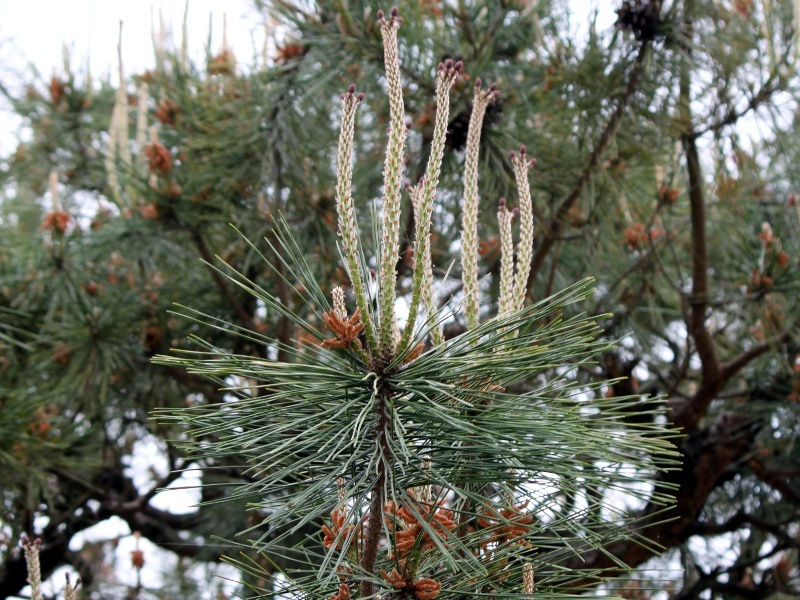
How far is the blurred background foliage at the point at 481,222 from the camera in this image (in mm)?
1871

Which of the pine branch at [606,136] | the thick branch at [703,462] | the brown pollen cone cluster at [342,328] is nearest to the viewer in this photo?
the brown pollen cone cluster at [342,328]

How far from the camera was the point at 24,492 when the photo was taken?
2.12 meters

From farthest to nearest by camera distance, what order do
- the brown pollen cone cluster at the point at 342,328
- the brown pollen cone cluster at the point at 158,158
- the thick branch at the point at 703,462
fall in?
1. the thick branch at the point at 703,462
2. the brown pollen cone cluster at the point at 158,158
3. the brown pollen cone cluster at the point at 342,328

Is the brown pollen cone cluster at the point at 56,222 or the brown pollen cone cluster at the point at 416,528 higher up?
Result: the brown pollen cone cluster at the point at 56,222

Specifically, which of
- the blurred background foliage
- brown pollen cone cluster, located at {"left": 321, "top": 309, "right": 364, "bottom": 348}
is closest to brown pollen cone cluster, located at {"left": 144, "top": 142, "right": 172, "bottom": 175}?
the blurred background foliage

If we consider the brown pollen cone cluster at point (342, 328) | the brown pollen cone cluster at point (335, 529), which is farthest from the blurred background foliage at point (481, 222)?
the brown pollen cone cluster at point (342, 328)

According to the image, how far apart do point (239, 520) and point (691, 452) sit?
1067 millimetres

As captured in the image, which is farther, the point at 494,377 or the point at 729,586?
the point at 729,586

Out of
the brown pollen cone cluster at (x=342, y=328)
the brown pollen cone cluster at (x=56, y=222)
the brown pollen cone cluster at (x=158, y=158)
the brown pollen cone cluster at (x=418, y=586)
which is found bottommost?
the brown pollen cone cluster at (x=418, y=586)

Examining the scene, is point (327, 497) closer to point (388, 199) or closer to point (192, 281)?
point (388, 199)

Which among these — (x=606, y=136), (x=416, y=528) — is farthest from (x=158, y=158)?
(x=416, y=528)

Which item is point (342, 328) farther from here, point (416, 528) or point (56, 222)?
point (56, 222)

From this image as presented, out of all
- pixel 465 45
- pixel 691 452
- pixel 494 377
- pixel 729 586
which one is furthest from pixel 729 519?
pixel 494 377

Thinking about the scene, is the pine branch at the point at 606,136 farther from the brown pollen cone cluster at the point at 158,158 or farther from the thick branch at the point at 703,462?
the brown pollen cone cluster at the point at 158,158
